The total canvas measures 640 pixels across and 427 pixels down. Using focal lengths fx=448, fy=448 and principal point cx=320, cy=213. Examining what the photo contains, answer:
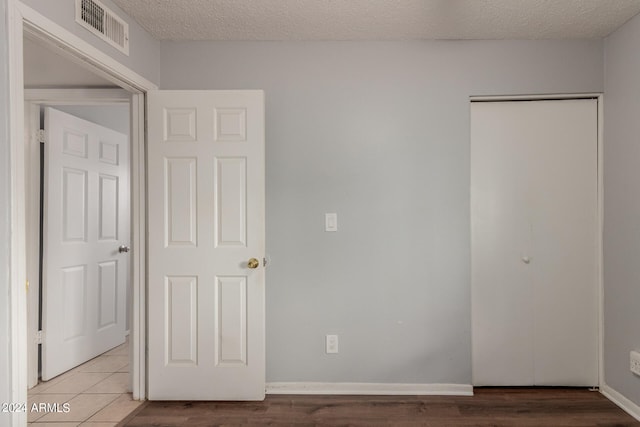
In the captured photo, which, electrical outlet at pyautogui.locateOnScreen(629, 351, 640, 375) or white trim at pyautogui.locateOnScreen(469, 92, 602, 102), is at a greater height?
white trim at pyautogui.locateOnScreen(469, 92, 602, 102)

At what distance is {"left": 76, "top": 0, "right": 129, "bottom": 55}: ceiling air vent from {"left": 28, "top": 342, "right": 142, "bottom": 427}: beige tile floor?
7.18ft

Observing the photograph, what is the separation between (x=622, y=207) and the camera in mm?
2832

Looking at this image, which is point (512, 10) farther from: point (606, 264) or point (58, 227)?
point (58, 227)

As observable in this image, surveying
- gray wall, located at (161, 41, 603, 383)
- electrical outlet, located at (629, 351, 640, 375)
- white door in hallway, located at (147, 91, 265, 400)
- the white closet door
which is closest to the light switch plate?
gray wall, located at (161, 41, 603, 383)

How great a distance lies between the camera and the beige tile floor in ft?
8.77

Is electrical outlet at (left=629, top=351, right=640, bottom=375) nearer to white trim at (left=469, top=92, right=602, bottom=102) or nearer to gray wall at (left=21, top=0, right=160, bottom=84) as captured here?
white trim at (left=469, top=92, right=602, bottom=102)

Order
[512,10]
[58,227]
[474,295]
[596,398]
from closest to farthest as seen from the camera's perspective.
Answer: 1. [512,10]
2. [596,398]
3. [474,295]
4. [58,227]

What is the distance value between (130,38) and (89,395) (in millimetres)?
2357

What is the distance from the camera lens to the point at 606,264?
3.01 m

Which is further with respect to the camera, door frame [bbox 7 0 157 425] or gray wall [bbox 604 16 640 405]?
gray wall [bbox 604 16 640 405]

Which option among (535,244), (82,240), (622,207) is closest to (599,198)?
(622,207)

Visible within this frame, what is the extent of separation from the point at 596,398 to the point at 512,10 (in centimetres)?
251

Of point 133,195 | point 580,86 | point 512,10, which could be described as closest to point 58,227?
point 133,195

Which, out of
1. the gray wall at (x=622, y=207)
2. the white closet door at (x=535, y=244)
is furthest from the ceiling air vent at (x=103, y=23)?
the gray wall at (x=622, y=207)
